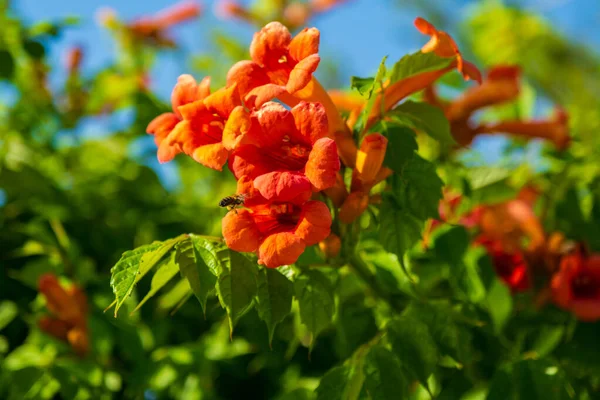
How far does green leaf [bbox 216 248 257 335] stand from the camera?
1536 mm

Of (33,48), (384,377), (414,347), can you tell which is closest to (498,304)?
(414,347)

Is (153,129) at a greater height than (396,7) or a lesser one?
greater

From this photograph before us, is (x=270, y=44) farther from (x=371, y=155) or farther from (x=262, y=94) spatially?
(x=371, y=155)

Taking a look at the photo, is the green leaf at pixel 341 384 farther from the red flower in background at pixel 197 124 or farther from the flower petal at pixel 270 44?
the flower petal at pixel 270 44

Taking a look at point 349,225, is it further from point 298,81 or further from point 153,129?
point 153,129

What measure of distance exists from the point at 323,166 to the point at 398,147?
371 millimetres

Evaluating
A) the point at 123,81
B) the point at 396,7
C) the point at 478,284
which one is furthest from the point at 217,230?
the point at 396,7

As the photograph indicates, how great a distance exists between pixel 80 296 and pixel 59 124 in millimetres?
1752

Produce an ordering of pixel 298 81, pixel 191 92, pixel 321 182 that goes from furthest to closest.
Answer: pixel 191 92 < pixel 298 81 < pixel 321 182

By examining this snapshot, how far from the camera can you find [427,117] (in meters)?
1.88

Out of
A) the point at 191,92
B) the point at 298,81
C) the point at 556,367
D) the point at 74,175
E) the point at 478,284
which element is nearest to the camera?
the point at 298,81

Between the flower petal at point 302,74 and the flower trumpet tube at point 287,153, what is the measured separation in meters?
0.05

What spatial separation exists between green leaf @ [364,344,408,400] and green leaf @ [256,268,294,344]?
1.03 feet

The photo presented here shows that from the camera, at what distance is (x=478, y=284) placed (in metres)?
2.29
